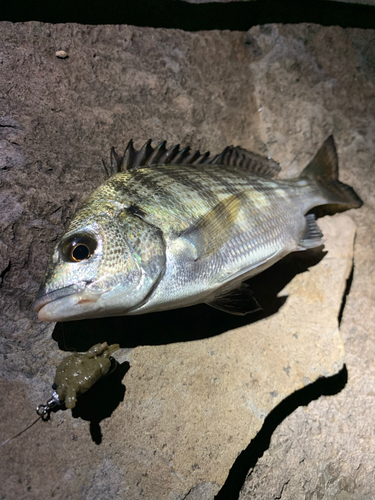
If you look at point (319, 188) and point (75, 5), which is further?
point (319, 188)

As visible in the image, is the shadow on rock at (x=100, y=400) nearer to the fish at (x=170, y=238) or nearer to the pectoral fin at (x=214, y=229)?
the fish at (x=170, y=238)

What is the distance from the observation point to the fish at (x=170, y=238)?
4.90 feet

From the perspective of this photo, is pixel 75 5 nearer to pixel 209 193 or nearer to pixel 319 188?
pixel 209 193

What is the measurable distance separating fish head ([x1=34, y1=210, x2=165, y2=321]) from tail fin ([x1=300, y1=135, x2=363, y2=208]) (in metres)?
1.43

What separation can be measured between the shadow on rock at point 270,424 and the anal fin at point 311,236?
2.70ft

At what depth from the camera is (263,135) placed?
9.01 feet

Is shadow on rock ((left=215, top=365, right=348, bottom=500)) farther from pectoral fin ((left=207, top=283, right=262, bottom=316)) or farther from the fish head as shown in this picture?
the fish head

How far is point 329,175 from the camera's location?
249 cm

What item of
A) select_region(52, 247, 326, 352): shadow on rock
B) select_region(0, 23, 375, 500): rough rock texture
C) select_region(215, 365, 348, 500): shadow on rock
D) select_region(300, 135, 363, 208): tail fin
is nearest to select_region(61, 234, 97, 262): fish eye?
select_region(0, 23, 375, 500): rough rock texture

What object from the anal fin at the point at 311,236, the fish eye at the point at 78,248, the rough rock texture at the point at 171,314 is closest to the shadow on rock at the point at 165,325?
the rough rock texture at the point at 171,314

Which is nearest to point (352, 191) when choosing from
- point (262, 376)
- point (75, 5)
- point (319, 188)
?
point (319, 188)

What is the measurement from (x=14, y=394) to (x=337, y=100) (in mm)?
3024

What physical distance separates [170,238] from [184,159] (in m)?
0.67

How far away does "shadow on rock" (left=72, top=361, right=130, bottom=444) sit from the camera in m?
1.69
